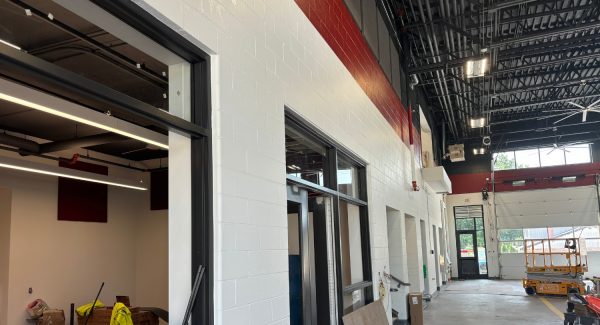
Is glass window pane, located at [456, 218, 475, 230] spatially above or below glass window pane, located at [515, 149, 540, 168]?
below

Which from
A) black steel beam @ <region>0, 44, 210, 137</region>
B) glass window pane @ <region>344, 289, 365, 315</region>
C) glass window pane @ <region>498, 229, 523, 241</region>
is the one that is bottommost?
glass window pane @ <region>344, 289, 365, 315</region>

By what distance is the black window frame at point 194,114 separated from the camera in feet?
6.73

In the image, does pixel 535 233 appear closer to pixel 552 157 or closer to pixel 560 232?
pixel 560 232

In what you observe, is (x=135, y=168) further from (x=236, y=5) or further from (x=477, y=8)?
(x=236, y=5)

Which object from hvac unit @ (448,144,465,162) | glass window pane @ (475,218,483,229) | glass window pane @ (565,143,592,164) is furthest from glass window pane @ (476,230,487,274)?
hvac unit @ (448,144,465,162)

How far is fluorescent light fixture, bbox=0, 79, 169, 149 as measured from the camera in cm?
351

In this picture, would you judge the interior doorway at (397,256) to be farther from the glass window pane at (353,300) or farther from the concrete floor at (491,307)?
the glass window pane at (353,300)

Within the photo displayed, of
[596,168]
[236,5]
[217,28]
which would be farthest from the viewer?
[596,168]

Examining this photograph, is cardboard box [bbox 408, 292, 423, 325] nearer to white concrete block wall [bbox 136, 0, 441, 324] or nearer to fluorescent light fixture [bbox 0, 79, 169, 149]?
white concrete block wall [bbox 136, 0, 441, 324]

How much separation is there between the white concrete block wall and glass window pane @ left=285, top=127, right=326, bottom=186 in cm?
20

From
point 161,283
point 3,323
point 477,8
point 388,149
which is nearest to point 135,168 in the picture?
point 161,283

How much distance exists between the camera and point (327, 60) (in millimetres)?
4953

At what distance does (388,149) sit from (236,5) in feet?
19.0

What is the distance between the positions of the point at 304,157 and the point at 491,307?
9.95 m
